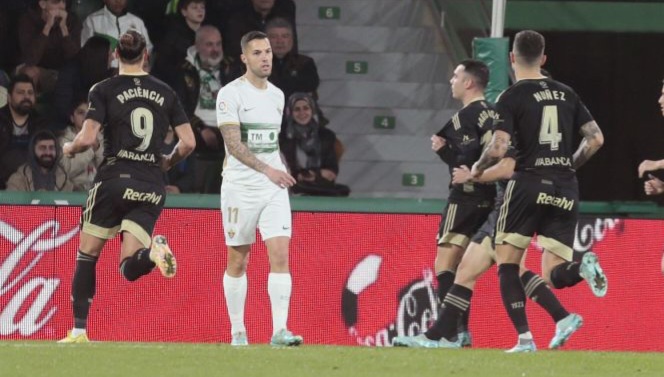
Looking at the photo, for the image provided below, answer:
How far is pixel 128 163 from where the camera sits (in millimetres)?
11289

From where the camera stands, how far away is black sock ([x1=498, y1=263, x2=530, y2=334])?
1104 centimetres

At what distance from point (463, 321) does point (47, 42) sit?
227 inches

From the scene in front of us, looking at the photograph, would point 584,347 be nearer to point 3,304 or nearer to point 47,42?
point 3,304

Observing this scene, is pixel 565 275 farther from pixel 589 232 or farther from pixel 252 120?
pixel 589 232

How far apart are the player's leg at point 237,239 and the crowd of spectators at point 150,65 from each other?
4049 millimetres

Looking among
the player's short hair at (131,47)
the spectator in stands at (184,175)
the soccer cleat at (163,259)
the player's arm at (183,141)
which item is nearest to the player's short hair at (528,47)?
the player's arm at (183,141)

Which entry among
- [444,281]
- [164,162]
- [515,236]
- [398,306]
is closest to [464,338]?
[444,281]

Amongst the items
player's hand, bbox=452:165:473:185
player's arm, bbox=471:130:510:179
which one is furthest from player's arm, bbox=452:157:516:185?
player's arm, bbox=471:130:510:179

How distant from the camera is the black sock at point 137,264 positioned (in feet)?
36.5

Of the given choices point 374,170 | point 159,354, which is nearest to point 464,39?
point 374,170

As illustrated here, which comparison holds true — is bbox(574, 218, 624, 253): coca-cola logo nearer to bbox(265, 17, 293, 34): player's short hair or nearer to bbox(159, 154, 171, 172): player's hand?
bbox(159, 154, 171, 172): player's hand

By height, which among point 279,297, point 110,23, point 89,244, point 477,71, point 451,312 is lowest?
point 451,312

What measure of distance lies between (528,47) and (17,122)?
656 cm

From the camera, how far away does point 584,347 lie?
1394 cm
